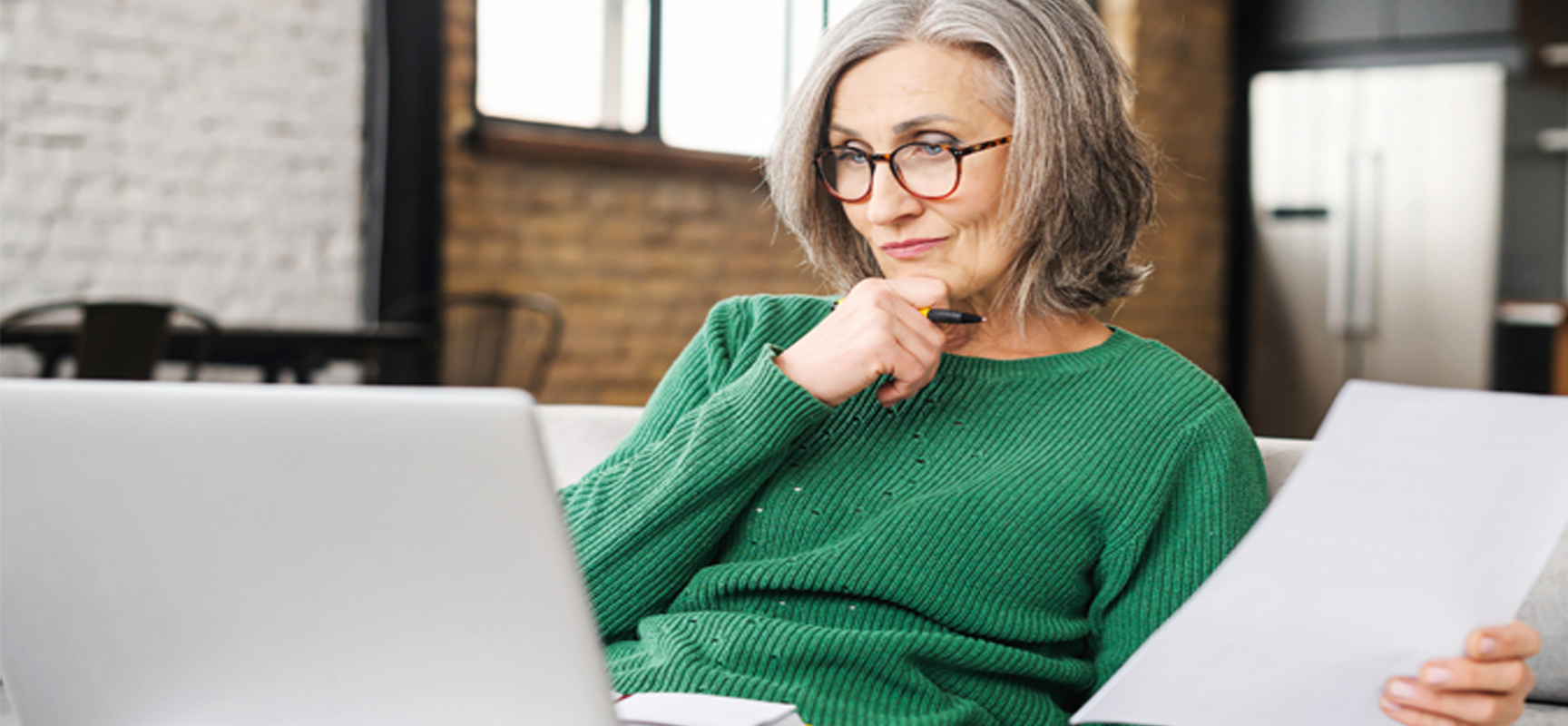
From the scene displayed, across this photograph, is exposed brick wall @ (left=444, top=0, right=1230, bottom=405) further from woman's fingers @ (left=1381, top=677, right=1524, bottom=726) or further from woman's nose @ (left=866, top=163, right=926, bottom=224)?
woman's fingers @ (left=1381, top=677, right=1524, bottom=726)

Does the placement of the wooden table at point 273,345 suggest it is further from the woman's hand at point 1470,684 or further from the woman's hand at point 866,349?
the woman's hand at point 1470,684

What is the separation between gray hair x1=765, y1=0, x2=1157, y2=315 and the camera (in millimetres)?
1121

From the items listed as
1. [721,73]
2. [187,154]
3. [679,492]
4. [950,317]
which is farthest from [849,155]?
[721,73]

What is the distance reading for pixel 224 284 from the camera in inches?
138

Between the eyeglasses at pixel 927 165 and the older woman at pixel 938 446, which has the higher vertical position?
the eyeglasses at pixel 927 165

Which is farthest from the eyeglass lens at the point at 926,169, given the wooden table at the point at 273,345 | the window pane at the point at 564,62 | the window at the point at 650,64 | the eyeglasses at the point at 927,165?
the window pane at the point at 564,62

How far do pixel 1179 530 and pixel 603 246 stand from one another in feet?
11.0

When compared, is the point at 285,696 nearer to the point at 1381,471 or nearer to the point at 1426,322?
the point at 1381,471

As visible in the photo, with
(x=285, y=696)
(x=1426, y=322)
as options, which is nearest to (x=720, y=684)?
(x=285, y=696)

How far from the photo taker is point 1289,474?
3.98 ft

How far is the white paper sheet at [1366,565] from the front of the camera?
648mm

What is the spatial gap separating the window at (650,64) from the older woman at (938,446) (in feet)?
8.99

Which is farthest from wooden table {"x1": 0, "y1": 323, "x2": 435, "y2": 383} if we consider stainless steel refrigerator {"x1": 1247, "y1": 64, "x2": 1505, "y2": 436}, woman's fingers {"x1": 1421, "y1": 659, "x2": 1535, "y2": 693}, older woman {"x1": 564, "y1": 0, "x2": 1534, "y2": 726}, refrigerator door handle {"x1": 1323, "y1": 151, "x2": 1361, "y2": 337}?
refrigerator door handle {"x1": 1323, "y1": 151, "x2": 1361, "y2": 337}

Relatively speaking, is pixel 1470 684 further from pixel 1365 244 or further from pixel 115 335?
pixel 1365 244
